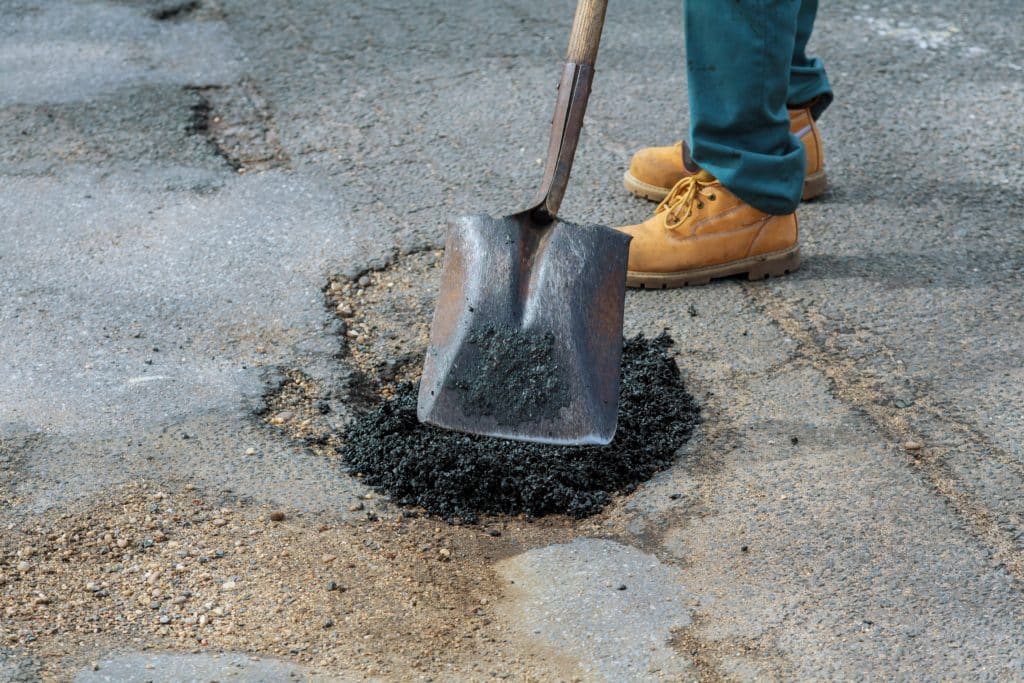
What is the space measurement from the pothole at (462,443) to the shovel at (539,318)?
166 millimetres

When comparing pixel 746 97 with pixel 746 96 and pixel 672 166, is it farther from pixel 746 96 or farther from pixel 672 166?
pixel 672 166

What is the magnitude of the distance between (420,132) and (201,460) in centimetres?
198

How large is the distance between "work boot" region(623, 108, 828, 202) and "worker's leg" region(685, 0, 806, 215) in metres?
0.44

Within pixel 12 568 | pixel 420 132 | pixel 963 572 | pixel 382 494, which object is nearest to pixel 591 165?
pixel 420 132

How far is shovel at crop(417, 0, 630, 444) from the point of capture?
2219mm

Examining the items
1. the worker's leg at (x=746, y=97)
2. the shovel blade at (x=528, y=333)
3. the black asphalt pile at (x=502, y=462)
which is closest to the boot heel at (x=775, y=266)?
the worker's leg at (x=746, y=97)

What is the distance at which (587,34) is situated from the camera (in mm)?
2453

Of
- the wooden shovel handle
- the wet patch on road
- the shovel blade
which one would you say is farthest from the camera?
the wooden shovel handle

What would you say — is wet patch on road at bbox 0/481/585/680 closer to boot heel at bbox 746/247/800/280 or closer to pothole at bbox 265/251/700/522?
pothole at bbox 265/251/700/522

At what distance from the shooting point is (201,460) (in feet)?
7.79

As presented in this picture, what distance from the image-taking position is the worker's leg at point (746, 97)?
2.91m

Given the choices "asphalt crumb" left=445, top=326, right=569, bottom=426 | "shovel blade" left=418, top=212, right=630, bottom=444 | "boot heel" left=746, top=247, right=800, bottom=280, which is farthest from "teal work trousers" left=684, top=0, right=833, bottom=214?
"asphalt crumb" left=445, top=326, right=569, bottom=426

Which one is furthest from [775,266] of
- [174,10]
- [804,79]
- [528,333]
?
[174,10]

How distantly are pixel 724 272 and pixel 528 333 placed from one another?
1091mm
